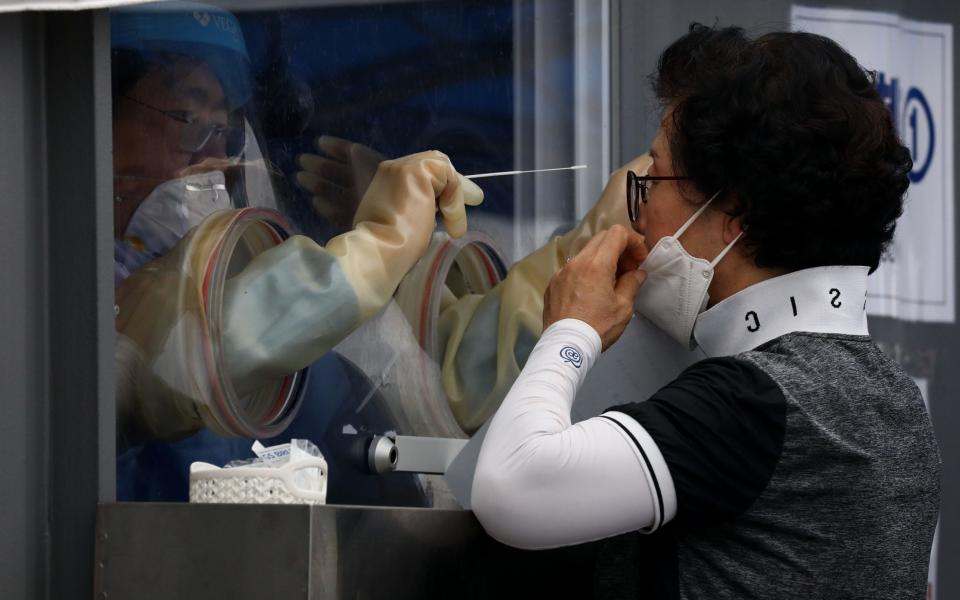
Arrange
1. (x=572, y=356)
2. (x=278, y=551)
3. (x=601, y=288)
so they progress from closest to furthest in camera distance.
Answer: (x=278, y=551), (x=572, y=356), (x=601, y=288)

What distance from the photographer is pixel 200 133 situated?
5.98ft

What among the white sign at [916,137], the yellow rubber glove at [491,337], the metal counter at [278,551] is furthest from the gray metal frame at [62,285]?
the white sign at [916,137]

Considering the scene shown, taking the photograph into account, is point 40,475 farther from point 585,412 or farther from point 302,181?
point 585,412

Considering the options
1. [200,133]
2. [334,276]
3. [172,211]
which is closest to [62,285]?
[172,211]

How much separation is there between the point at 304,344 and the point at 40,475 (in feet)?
1.37

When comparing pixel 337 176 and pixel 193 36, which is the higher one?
pixel 193 36

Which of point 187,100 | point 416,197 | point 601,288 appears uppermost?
point 187,100

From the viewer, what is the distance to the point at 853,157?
1687mm

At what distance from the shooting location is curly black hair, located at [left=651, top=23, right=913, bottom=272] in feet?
5.52

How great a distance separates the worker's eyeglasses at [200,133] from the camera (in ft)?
5.88

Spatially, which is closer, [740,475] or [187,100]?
[740,475]

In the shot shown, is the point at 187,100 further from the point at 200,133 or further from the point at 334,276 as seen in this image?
the point at 334,276

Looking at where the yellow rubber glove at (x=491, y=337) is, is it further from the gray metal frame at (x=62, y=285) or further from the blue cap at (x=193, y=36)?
the gray metal frame at (x=62, y=285)

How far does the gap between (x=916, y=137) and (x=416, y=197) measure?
5.18 ft
